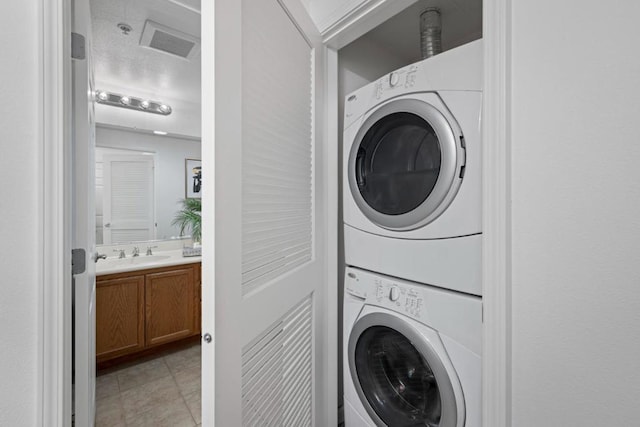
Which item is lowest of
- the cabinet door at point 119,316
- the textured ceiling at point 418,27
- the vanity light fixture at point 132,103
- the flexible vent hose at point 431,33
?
the cabinet door at point 119,316

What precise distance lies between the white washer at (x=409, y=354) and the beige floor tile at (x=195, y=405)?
1.01 metres

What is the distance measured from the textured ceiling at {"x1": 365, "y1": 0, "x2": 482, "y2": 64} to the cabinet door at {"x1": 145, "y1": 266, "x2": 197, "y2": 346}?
2.40 meters

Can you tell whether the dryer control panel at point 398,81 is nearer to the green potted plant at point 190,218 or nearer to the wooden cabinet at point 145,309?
the wooden cabinet at point 145,309

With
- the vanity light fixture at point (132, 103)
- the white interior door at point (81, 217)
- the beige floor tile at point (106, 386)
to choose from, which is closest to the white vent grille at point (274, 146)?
the white interior door at point (81, 217)

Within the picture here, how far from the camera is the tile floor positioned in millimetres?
Result: 1691

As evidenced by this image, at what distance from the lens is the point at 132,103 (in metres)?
2.51

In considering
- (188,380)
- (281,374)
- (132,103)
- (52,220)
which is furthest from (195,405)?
(132,103)

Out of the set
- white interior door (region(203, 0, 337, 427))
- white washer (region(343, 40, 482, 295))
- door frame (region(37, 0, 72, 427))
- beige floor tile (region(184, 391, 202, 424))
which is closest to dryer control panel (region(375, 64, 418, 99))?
white washer (region(343, 40, 482, 295))

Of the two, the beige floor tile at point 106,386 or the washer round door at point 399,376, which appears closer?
the washer round door at point 399,376

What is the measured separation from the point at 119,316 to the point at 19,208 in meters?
1.89

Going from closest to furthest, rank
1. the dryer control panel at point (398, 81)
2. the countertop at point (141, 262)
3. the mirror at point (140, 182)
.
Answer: the dryer control panel at point (398, 81) < the countertop at point (141, 262) < the mirror at point (140, 182)

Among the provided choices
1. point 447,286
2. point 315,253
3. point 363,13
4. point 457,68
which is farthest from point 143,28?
point 447,286

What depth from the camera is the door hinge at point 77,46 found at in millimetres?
961

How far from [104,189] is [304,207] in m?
2.33
